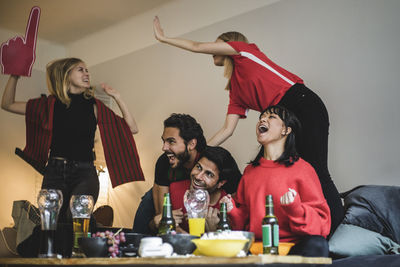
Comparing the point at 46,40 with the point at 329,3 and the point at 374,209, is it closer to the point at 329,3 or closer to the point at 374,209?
the point at 329,3

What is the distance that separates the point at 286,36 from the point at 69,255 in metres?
2.22

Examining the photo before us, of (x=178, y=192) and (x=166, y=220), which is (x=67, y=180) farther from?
(x=166, y=220)

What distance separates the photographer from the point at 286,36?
138 inches

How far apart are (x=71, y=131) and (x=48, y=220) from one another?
129cm

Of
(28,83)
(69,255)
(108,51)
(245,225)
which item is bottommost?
(69,255)

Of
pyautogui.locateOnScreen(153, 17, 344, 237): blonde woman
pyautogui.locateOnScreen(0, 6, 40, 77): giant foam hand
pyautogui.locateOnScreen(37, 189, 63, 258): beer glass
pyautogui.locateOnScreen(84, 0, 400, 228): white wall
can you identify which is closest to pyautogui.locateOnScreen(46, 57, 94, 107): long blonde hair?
pyautogui.locateOnScreen(0, 6, 40, 77): giant foam hand

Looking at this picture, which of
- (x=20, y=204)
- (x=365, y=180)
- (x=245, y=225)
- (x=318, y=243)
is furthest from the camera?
(x=365, y=180)

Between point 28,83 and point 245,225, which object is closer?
point 245,225

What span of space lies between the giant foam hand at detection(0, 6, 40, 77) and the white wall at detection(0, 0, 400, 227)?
4.76 feet

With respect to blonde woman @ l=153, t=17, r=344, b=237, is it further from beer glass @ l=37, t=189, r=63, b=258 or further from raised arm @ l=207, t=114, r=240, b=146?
beer glass @ l=37, t=189, r=63, b=258

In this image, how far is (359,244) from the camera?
235 centimetres

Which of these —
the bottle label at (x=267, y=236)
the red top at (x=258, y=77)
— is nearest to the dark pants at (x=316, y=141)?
the red top at (x=258, y=77)

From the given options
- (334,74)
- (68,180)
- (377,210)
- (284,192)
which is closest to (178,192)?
(68,180)

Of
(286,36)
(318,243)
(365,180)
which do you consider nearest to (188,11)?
(286,36)
